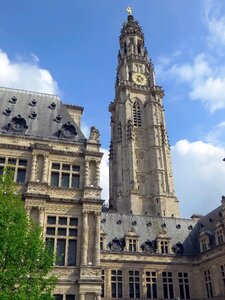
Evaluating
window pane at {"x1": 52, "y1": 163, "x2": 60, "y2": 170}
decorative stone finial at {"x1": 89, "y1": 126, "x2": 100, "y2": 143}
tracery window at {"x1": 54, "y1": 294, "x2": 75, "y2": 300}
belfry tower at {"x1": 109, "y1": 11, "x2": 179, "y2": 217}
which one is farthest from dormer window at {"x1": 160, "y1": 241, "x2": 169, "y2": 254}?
belfry tower at {"x1": 109, "y1": 11, "x2": 179, "y2": 217}

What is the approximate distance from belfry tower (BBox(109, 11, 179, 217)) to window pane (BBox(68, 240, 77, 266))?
40366 mm

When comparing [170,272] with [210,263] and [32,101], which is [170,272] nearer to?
[210,263]

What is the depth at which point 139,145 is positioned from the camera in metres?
80.8

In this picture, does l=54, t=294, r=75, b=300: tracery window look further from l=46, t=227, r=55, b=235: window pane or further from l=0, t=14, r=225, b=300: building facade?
l=46, t=227, r=55, b=235: window pane

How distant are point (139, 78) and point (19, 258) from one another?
75.7m

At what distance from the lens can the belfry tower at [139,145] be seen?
7250 centimetres

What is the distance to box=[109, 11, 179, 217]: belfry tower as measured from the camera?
238 ft

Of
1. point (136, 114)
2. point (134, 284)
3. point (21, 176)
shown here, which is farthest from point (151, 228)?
point (136, 114)

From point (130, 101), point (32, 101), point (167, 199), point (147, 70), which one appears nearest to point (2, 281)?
point (32, 101)

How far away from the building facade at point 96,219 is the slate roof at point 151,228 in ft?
0.48

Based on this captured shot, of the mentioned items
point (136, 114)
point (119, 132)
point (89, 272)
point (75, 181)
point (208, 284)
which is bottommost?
point (89, 272)

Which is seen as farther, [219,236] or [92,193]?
[219,236]

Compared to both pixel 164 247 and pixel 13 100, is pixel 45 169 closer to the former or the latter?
pixel 13 100

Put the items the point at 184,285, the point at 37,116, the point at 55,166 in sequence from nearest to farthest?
the point at 55,166
the point at 37,116
the point at 184,285
